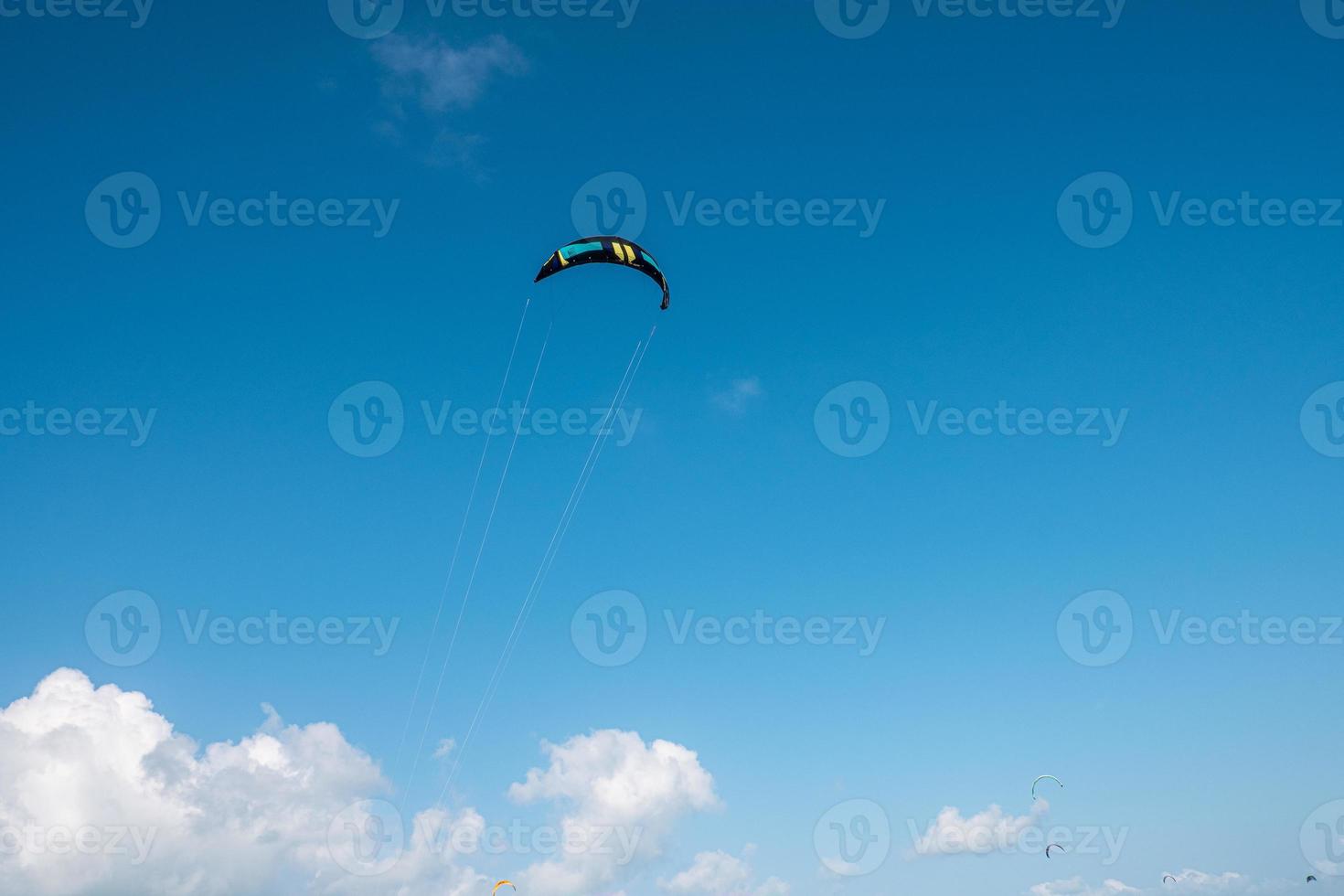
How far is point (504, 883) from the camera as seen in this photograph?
52.7m

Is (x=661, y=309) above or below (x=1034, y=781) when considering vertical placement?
above

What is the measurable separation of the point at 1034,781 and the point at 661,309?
55.1 m

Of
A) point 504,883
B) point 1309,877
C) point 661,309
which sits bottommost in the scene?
point 1309,877

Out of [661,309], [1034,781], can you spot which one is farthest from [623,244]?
[1034,781]

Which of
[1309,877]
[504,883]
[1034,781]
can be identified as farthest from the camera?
[1309,877]

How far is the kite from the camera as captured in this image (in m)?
36.8

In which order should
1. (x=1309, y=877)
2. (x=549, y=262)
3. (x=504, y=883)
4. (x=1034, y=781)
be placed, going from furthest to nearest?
(x=1309, y=877) < (x=1034, y=781) < (x=504, y=883) < (x=549, y=262)

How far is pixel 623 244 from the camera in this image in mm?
37750

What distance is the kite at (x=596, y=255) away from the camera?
3681 cm

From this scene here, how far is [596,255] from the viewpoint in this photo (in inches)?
1463

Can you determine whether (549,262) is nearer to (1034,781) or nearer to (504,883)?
(504,883)

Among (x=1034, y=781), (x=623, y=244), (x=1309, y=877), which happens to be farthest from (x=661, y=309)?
(x=1309, y=877)

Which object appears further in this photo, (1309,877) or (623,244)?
(1309,877)

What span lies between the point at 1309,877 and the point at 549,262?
104m
